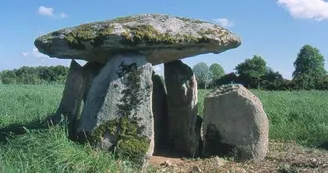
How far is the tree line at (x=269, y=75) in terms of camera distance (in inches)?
1622

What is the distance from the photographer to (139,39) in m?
7.12

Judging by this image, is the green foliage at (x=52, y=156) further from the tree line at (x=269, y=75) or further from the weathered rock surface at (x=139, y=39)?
the tree line at (x=269, y=75)

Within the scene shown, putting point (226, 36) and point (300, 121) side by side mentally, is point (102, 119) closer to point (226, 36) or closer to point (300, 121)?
point (226, 36)

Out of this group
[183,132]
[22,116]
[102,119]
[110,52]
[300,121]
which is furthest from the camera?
[300,121]

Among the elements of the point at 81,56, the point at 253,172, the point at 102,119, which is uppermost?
the point at 81,56

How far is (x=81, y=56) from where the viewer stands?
772cm

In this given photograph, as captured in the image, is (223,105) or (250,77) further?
(250,77)

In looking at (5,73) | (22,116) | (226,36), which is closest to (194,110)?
(226,36)

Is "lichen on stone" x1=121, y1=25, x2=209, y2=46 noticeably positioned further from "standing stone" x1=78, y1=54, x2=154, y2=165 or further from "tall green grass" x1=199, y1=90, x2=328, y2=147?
"tall green grass" x1=199, y1=90, x2=328, y2=147

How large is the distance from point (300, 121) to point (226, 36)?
15.3 feet

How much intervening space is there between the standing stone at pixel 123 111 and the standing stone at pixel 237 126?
139 centimetres

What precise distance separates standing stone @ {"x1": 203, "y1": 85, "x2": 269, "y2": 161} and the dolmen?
1.76 ft

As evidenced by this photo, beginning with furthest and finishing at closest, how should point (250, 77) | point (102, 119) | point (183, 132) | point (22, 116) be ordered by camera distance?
point (250, 77) → point (22, 116) → point (183, 132) → point (102, 119)

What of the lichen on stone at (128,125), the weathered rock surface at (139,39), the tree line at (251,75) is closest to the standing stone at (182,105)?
the weathered rock surface at (139,39)
